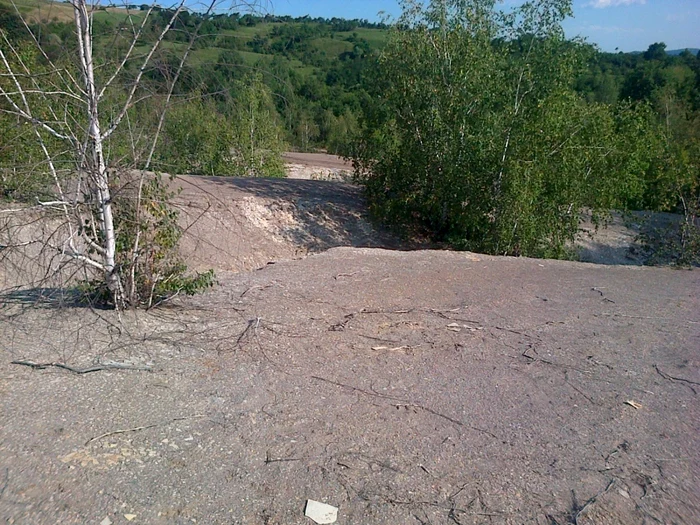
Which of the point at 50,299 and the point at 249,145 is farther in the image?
the point at 249,145

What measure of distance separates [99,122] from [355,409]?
3.34 metres

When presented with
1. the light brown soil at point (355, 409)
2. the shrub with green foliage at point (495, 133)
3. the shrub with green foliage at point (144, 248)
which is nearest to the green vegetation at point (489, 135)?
the shrub with green foliage at point (495, 133)

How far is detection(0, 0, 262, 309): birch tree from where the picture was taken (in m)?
5.03

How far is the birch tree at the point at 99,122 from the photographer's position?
503 cm

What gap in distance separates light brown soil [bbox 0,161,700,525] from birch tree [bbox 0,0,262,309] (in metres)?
0.58

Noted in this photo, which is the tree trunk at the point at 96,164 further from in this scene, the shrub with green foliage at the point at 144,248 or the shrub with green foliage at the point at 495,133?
the shrub with green foliage at the point at 495,133

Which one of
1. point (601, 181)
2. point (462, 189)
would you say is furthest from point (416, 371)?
point (601, 181)

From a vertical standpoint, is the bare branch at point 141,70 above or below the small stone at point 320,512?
above

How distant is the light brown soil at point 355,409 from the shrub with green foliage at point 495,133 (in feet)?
18.6

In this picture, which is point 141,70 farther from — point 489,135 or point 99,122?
point 489,135

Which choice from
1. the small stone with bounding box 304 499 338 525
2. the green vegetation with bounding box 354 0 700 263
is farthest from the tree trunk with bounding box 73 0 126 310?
the green vegetation with bounding box 354 0 700 263

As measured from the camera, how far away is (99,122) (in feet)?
18.0

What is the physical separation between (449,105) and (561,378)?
31.1 feet

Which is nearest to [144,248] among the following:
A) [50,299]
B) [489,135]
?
[50,299]
